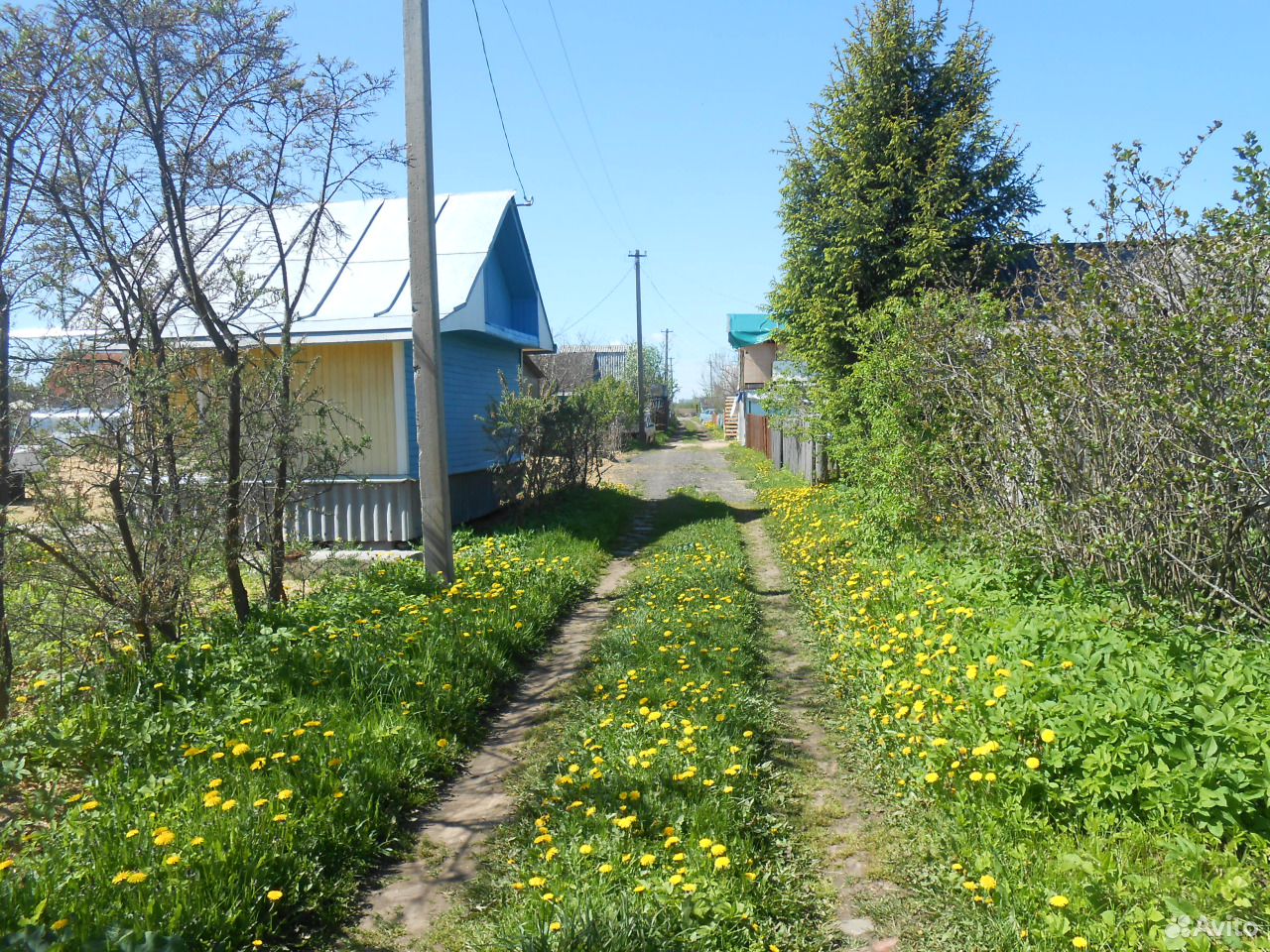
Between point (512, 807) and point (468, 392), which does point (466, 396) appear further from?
point (512, 807)

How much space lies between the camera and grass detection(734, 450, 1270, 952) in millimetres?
2916

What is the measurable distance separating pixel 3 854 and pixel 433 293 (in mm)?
5366

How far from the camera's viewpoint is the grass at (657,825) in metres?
3.06

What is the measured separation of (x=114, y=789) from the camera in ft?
12.5

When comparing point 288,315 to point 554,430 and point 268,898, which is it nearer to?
point 268,898

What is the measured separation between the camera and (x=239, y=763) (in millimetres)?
4027

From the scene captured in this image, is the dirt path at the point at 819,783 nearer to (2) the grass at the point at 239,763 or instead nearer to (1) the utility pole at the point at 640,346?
(2) the grass at the point at 239,763

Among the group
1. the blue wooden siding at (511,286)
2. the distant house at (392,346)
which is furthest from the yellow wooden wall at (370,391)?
the blue wooden siding at (511,286)

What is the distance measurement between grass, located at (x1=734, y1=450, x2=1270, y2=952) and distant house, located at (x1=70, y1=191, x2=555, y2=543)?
22.3 ft

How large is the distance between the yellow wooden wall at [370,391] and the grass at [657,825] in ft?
18.8

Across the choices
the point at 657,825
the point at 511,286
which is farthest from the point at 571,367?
the point at 657,825

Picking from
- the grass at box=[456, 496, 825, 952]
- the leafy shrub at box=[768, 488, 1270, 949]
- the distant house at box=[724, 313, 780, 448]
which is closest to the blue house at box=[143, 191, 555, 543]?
the grass at box=[456, 496, 825, 952]

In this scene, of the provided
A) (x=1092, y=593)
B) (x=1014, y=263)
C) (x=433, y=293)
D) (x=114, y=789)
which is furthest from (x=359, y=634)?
(x=1014, y=263)

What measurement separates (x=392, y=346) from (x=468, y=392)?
2.31 metres
